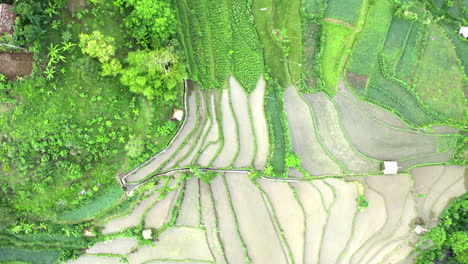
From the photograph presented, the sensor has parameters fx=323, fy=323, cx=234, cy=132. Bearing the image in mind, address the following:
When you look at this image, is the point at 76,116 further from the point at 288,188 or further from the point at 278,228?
the point at 278,228

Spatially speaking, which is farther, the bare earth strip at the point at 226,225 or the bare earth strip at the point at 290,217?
the bare earth strip at the point at 290,217

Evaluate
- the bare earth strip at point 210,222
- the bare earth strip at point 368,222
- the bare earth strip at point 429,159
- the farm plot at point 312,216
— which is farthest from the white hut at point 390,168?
the bare earth strip at point 210,222

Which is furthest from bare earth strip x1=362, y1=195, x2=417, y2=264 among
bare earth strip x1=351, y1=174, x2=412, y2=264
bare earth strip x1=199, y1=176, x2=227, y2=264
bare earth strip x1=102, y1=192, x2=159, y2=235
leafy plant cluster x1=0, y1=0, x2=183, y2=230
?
leafy plant cluster x1=0, y1=0, x2=183, y2=230

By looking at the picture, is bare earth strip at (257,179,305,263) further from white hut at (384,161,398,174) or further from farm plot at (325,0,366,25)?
farm plot at (325,0,366,25)

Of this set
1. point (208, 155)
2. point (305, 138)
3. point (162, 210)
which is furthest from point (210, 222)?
point (305, 138)

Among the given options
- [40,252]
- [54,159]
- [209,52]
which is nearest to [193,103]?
[209,52]

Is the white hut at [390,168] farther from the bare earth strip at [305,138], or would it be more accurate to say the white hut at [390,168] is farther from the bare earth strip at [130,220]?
the bare earth strip at [130,220]
